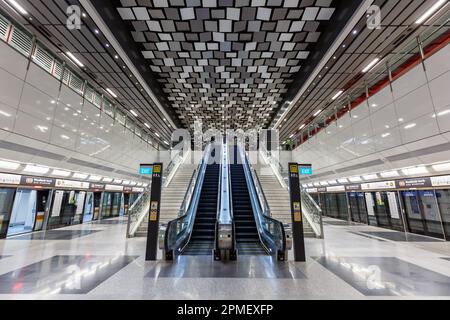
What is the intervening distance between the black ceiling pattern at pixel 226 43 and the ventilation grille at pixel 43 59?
8.90ft

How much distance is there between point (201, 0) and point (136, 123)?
358 inches

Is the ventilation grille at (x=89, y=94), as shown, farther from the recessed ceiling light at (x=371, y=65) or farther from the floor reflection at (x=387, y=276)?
the recessed ceiling light at (x=371, y=65)

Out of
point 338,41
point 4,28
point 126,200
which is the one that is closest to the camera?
point 4,28

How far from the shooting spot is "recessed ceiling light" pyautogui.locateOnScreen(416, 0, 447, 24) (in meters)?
4.59

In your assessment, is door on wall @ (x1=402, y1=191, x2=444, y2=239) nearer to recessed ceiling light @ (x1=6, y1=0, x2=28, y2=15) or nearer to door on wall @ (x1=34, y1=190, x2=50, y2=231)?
recessed ceiling light @ (x1=6, y1=0, x2=28, y2=15)

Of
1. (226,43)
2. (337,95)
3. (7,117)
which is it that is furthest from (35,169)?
(337,95)

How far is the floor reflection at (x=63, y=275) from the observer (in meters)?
3.04

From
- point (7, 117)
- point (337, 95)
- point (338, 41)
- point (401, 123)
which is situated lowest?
point (7, 117)

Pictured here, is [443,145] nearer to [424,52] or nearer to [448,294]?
[424,52]

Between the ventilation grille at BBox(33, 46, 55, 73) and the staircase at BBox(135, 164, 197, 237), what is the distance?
5.82 m

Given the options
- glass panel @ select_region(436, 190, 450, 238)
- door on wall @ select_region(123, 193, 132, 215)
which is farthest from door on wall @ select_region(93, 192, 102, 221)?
glass panel @ select_region(436, 190, 450, 238)

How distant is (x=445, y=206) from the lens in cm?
712

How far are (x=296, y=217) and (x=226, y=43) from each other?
5.65 metres

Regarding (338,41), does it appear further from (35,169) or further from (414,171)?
(35,169)
